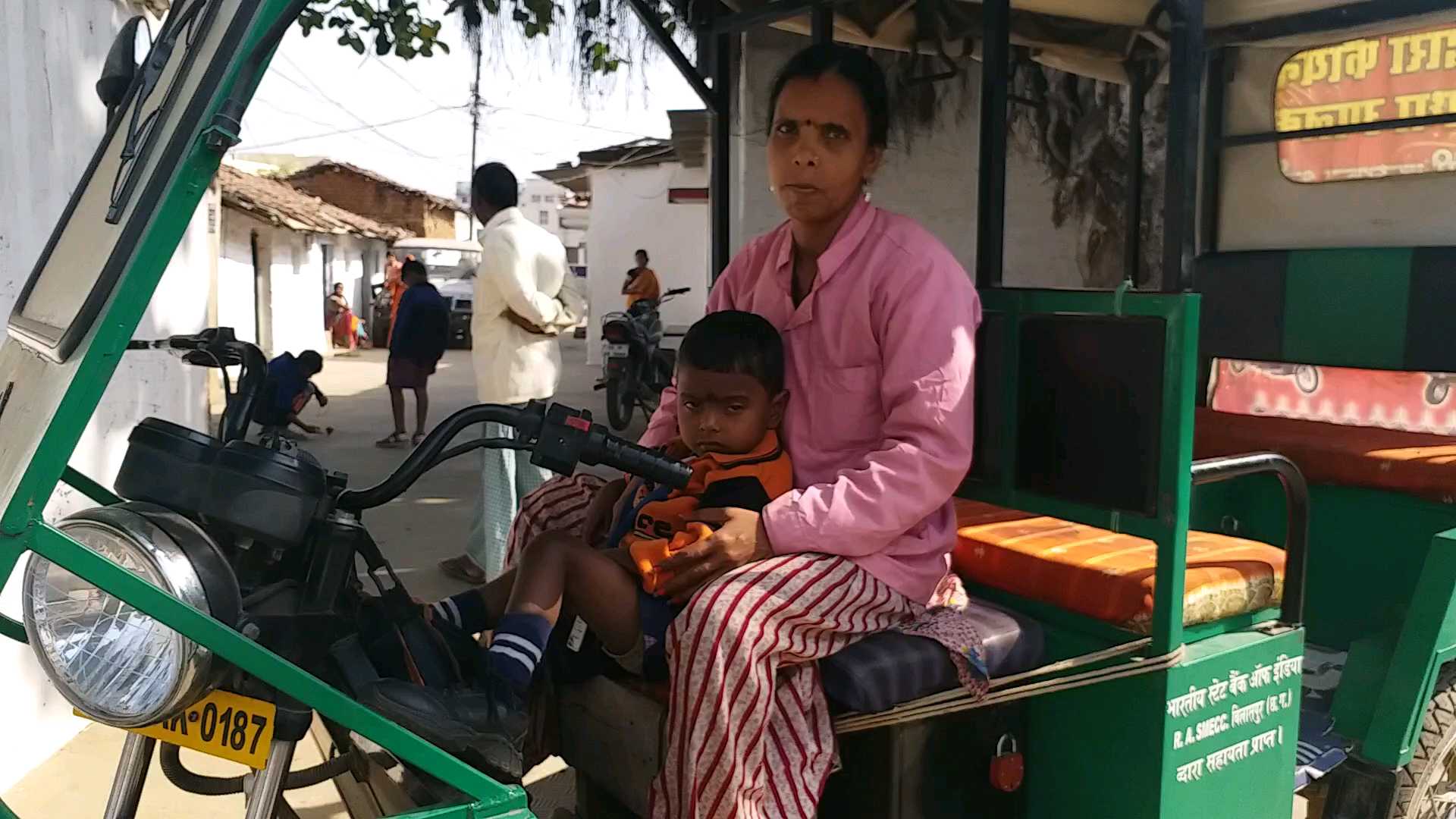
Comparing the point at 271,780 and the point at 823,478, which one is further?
the point at 823,478

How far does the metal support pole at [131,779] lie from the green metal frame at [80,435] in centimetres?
37

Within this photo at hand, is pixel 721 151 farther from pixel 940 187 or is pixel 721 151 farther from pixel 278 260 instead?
pixel 278 260

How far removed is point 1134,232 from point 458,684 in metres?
3.05

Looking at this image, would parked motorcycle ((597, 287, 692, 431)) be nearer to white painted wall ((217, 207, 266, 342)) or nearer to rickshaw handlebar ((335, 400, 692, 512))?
white painted wall ((217, 207, 266, 342))

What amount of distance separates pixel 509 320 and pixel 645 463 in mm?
3355

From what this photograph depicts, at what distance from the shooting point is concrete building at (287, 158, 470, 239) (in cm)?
3441

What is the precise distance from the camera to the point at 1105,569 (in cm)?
222

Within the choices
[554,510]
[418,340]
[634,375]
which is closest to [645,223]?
[634,375]

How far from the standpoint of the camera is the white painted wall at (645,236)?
17562 millimetres

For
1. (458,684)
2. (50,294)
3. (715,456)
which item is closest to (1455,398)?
(715,456)

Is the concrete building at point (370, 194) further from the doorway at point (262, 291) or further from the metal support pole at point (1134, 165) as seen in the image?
the metal support pole at point (1134, 165)

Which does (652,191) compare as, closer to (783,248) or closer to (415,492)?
(415,492)

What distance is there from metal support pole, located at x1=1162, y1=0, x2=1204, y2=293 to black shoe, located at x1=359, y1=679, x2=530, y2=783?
1348 millimetres

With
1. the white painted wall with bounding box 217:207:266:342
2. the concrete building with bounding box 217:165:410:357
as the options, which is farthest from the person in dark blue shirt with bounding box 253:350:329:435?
the white painted wall with bounding box 217:207:266:342
